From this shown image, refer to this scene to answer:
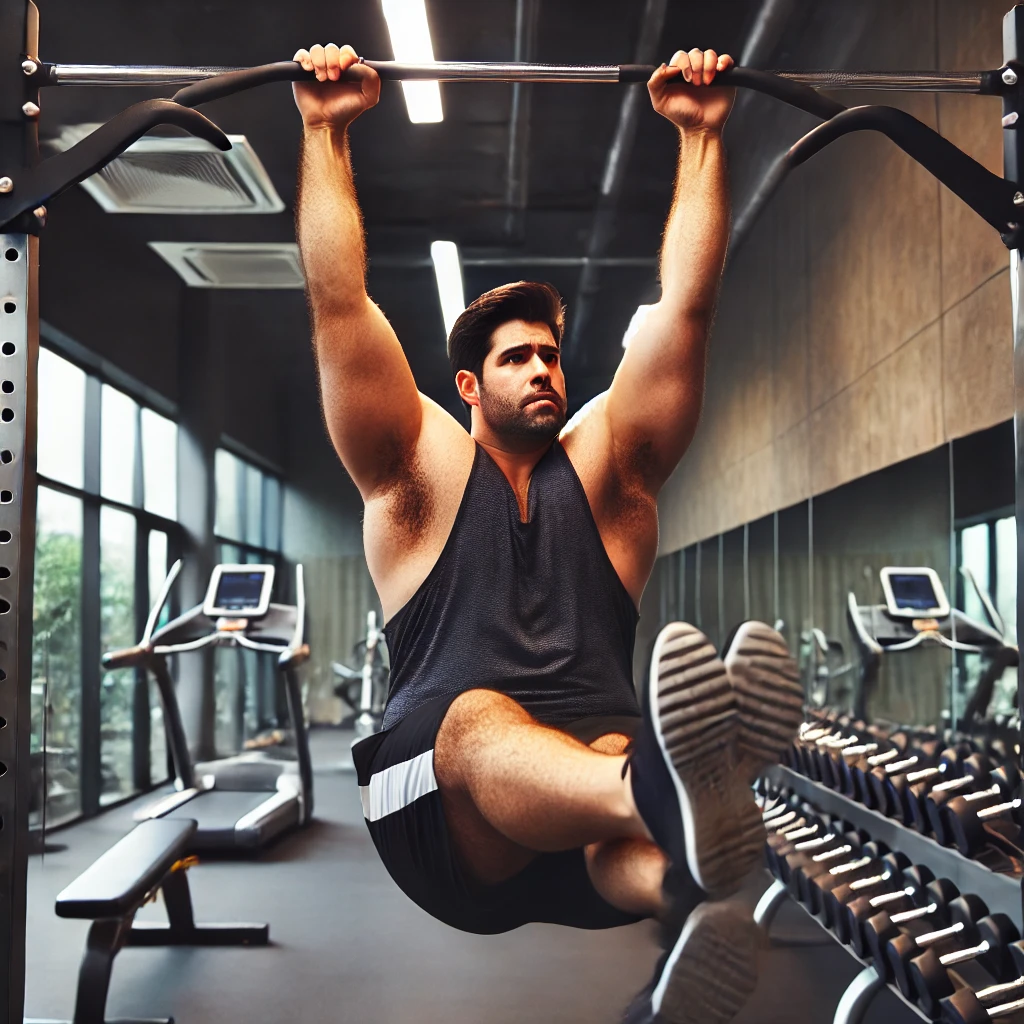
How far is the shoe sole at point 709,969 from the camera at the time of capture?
153 cm

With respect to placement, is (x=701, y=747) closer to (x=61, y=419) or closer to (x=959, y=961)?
(x=959, y=961)

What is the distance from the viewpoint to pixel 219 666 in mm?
6691

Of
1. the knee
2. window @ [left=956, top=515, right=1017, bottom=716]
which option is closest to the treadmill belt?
window @ [left=956, top=515, right=1017, bottom=716]

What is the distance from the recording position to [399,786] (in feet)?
6.31

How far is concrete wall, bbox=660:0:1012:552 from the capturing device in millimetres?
3525

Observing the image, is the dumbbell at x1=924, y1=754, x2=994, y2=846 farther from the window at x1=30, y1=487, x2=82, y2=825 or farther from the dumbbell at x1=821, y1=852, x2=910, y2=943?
the window at x1=30, y1=487, x2=82, y2=825

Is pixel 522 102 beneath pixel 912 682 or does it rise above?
above

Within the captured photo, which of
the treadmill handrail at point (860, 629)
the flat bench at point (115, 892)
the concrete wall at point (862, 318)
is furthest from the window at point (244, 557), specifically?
the treadmill handrail at point (860, 629)

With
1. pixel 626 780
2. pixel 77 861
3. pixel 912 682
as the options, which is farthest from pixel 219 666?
pixel 626 780

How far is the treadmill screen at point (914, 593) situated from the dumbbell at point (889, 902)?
1167 mm

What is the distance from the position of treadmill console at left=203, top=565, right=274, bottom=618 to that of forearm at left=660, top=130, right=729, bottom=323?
4.12 metres

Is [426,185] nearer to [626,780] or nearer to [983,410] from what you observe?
[983,410]

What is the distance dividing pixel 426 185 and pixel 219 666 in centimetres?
328

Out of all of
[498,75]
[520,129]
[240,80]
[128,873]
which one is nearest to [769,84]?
[498,75]
